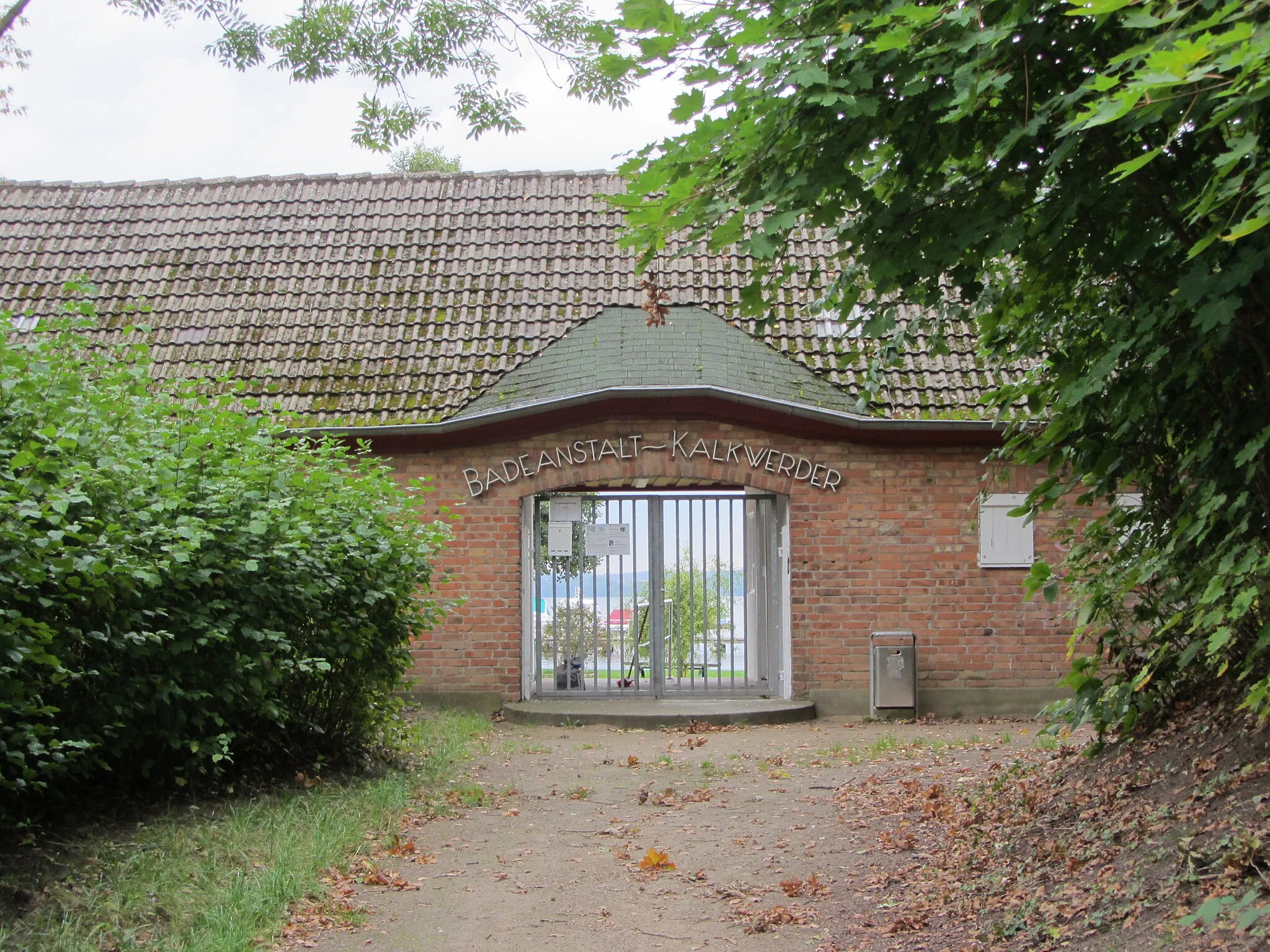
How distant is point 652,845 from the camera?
7316 millimetres

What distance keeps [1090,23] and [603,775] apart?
683cm

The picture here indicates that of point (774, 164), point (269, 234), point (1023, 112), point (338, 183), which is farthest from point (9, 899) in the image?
point (338, 183)

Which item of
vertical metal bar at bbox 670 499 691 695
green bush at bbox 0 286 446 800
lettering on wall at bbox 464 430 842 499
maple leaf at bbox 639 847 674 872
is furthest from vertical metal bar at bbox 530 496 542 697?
maple leaf at bbox 639 847 674 872

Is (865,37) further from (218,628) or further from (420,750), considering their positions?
(420,750)

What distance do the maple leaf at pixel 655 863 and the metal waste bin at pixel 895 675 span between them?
21.3ft

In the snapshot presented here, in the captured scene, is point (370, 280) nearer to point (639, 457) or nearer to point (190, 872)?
point (639, 457)

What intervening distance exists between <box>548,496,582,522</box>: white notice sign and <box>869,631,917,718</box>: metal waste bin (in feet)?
11.7

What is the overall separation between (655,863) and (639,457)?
23.0ft

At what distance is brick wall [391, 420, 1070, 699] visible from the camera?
43.9ft

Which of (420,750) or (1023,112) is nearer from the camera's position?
(1023,112)

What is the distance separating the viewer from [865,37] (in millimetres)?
4742

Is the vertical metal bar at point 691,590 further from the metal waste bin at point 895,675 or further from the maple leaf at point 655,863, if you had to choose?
the maple leaf at point 655,863

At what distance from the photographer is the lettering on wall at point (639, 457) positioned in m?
13.4

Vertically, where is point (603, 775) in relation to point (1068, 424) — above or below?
below
